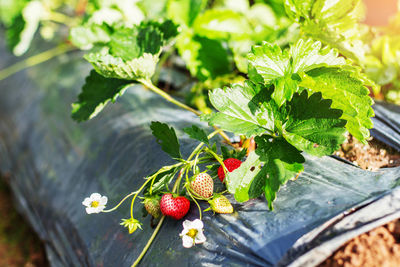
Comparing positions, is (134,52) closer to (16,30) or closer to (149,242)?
(149,242)

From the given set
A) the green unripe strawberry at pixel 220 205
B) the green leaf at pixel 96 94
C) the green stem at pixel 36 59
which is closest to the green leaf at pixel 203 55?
the green leaf at pixel 96 94

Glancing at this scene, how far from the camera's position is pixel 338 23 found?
0.83 m

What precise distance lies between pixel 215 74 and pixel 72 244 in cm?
73

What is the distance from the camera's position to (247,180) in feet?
2.19

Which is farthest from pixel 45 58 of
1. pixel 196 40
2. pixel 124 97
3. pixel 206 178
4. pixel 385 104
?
pixel 385 104

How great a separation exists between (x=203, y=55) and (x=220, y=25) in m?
0.15

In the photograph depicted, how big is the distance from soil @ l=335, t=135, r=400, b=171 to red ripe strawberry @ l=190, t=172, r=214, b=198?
380 mm

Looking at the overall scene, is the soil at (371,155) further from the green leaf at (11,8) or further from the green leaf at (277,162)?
the green leaf at (11,8)

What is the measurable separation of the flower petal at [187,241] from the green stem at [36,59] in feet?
4.56

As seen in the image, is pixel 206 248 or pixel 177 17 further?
pixel 177 17

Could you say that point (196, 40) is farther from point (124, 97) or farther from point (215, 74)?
point (124, 97)

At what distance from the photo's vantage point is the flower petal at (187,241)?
65cm

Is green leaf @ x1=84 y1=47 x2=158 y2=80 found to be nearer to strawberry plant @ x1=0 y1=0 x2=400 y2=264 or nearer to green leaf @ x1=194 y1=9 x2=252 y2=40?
strawberry plant @ x1=0 y1=0 x2=400 y2=264

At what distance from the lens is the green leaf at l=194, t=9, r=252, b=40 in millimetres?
1324
